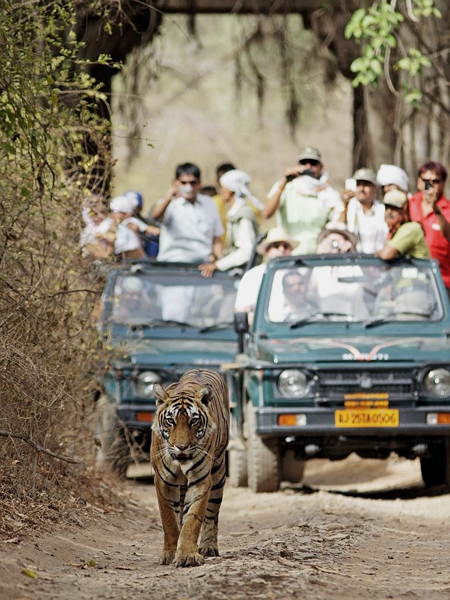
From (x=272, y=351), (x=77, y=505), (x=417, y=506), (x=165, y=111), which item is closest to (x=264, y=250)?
(x=272, y=351)

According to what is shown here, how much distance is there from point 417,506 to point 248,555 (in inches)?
136

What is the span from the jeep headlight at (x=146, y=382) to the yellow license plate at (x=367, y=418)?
1806 mm

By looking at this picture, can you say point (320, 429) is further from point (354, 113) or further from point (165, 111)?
point (165, 111)

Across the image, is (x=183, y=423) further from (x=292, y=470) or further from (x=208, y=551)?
(x=292, y=470)

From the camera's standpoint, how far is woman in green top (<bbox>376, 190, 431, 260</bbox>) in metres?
10.9

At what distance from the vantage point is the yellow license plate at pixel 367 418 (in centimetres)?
1013

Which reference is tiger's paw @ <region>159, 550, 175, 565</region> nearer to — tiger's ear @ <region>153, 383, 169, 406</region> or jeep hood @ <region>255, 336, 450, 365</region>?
tiger's ear @ <region>153, 383, 169, 406</region>

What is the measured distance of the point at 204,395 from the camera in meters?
7.01

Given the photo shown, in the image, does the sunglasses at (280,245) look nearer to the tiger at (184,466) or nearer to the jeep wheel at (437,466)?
the jeep wheel at (437,466)

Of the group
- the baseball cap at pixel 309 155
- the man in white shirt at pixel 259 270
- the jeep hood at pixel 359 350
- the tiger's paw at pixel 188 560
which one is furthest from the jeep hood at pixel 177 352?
the tiger's paw at pixel 188 560

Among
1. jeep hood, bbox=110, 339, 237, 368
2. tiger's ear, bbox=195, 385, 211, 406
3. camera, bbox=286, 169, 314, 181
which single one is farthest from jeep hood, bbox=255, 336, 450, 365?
tiger's ear, bbox=195, 385, 211, 406

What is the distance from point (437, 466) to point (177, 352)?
2389 mm

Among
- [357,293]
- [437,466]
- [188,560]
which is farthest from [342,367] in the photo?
[188,560]

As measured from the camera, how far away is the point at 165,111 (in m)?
40.5
